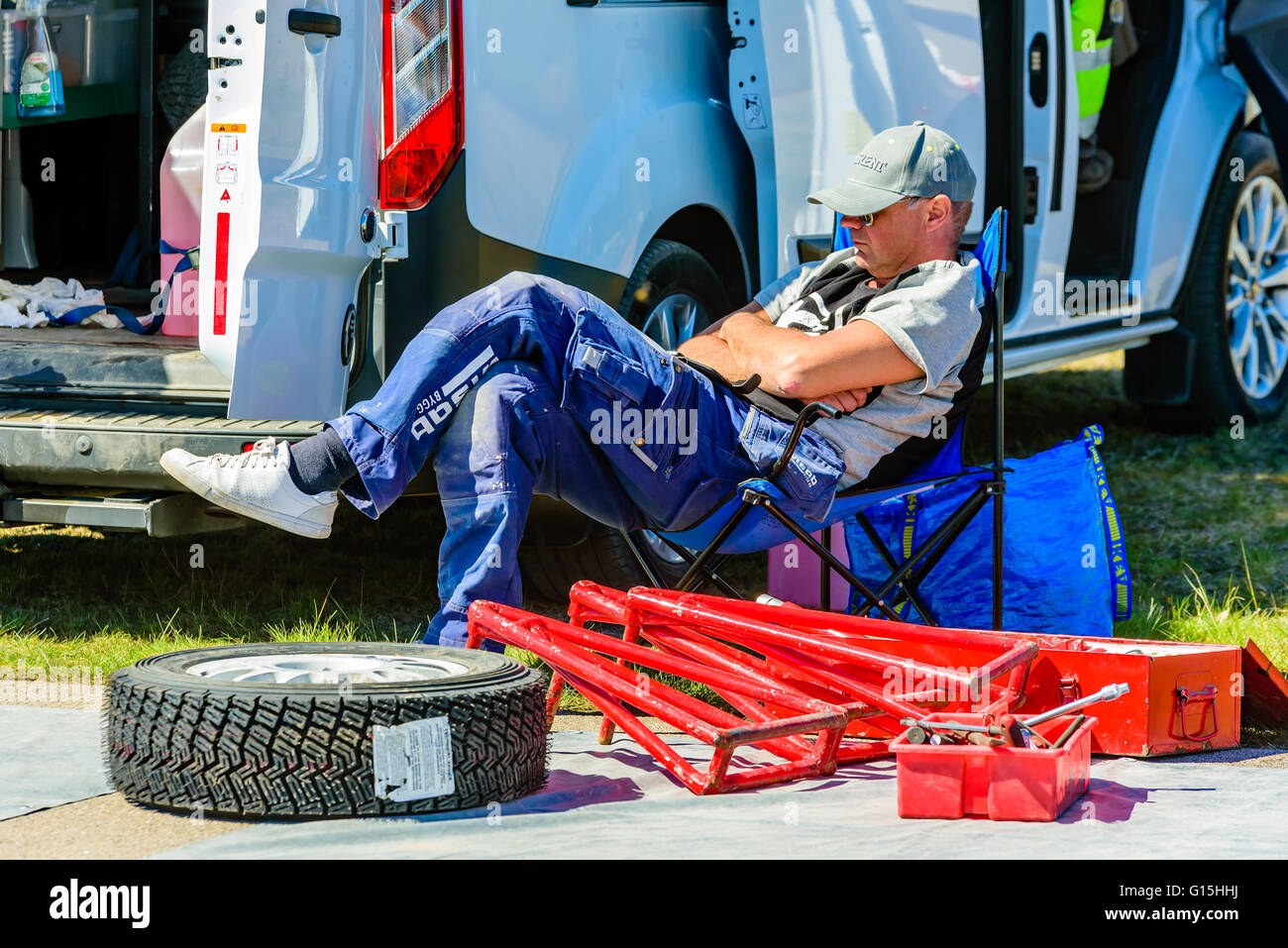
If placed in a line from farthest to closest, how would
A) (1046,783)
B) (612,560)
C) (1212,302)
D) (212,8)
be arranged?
Result: (1212,302) → (612,560) → (212,8) → (1046,783)

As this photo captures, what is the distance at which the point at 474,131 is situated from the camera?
11.7 feet

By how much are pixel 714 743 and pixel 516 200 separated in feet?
5.28

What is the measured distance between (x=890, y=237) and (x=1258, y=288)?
4160mm

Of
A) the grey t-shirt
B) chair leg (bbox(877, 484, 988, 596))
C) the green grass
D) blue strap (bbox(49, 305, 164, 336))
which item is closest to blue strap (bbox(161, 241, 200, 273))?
blue strap (bbox(49, 305, 164, 336))

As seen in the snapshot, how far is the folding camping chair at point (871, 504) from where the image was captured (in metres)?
3.34

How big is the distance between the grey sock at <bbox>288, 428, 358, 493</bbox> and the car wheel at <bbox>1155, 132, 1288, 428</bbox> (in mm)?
4689

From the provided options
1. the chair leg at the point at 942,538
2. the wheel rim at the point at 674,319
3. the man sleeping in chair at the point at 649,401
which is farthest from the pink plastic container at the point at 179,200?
the chair leg at the point at 942,538

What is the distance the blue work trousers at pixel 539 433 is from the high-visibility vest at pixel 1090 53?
10.1ft

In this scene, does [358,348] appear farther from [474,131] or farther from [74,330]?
[74,330]

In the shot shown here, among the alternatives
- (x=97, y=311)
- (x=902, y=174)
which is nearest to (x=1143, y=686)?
(x=902, y=174)

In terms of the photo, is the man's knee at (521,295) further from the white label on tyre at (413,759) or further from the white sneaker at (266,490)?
the white label on tyre at (413,759)

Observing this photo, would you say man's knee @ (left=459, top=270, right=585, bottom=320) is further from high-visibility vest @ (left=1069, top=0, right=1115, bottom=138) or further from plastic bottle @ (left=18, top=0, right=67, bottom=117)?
high-visibility vest @ (left=1069, top=0, right=1115, bottom=138)

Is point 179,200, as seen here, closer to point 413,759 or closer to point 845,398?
point 845,398
